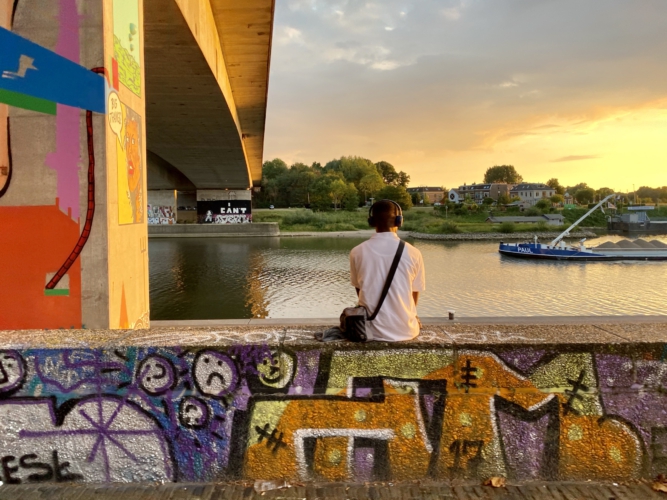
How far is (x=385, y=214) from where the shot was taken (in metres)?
3.20

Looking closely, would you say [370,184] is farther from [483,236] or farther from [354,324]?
[354,324]

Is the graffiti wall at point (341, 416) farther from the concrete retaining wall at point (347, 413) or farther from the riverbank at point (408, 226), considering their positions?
the riverbank at point (408, 226)

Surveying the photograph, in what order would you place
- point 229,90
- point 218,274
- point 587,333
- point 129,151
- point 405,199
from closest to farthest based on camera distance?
point 587,333 < point 129,151 < point 229,90 < point 218,274 < point 405,199

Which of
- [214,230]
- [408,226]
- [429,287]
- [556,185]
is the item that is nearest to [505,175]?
[556,185]

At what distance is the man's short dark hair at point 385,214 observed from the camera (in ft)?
10.5

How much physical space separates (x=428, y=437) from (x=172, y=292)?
64.2ft

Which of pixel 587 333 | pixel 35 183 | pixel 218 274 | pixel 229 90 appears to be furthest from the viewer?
pixel 218 274

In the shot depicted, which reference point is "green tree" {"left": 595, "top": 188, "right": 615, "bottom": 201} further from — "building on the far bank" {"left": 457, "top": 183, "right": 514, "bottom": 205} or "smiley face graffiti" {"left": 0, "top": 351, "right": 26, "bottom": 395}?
"smiley face graffiti" {"left": 0, "top": 351, "right": 26, "bottom": 395}

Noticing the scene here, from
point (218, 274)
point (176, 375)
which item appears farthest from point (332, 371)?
point (218, 274)

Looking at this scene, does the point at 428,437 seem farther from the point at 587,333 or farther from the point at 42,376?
the point at 42,376

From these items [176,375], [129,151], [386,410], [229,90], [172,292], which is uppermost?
[229,90]

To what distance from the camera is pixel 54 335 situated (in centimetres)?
318

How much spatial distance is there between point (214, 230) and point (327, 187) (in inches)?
1266

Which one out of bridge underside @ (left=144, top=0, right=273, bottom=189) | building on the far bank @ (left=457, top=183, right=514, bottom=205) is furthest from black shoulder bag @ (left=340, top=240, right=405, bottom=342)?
building on the far bank @ (left=457, top=183, right=514, bottom=205)
